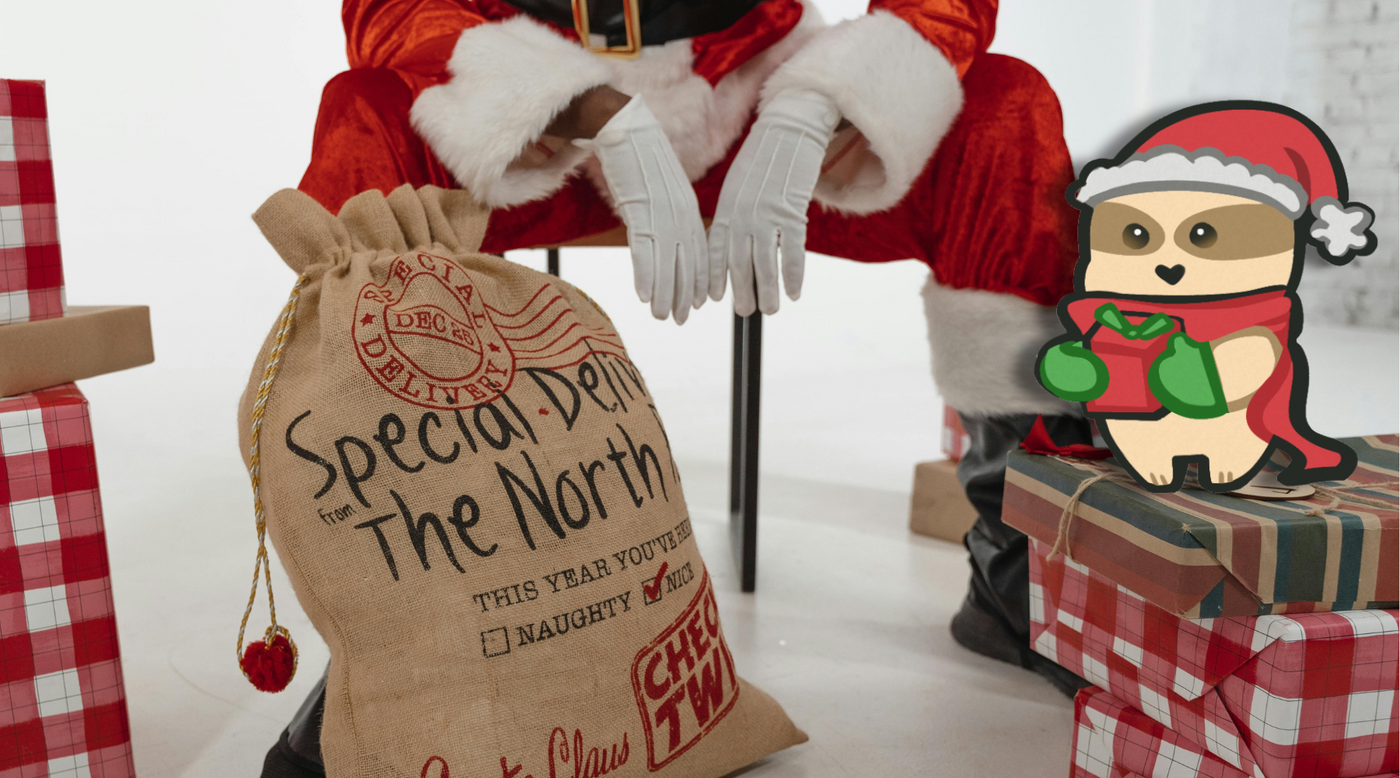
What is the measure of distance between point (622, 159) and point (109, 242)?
1.56 m

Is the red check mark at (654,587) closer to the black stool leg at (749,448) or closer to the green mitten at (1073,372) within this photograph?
the green mitten at (1073,372)

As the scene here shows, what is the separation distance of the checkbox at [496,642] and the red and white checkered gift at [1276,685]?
0.38 m

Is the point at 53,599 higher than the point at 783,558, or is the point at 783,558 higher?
the point at 53,599

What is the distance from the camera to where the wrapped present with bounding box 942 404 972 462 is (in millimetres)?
1328

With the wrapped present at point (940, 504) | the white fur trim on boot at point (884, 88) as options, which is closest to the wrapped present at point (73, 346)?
the white fur trim on boot at point (884, 88)

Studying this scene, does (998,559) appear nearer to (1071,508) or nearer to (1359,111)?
(1071,508)

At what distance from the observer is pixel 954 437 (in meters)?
1.34

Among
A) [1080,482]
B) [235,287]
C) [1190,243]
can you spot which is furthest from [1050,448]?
[235,287]

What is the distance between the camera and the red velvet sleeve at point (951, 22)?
0.92 metres

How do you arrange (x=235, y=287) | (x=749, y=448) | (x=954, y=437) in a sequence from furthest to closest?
(x=235, y=287)
(x=954, y=437)
(x=749, y=448)

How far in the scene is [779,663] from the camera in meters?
0.94

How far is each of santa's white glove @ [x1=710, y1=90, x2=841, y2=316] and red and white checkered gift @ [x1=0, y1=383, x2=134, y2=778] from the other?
487mm

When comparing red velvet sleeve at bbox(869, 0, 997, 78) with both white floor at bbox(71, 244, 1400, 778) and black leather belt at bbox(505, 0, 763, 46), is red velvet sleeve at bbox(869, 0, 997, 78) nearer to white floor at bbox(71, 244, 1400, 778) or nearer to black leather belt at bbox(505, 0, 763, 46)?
black leather belt at bbox(505, 0, 763, 46)

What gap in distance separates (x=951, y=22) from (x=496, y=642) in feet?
2.19
